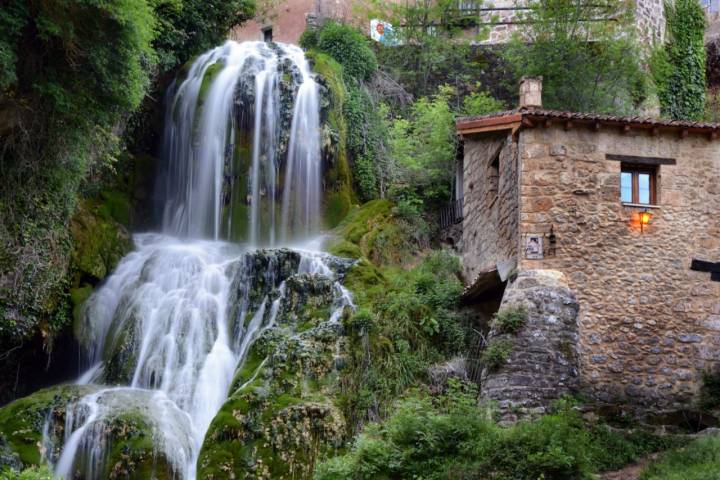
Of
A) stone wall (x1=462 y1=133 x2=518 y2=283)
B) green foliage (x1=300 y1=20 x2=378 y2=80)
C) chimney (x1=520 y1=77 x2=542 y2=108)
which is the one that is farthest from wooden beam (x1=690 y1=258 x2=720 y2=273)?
green foliage (x1=300 y1=20 x2=378 y2=80)

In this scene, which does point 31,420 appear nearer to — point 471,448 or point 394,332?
point 394,332

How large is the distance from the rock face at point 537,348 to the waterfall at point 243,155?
29.0 ft

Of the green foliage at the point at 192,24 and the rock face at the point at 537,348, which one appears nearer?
the rock face at the point at 537,348

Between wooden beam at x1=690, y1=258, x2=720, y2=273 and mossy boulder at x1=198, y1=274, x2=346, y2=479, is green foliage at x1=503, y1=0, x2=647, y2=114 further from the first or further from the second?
mossy boulder at x1=198, y1=274, x2=346, y2=479

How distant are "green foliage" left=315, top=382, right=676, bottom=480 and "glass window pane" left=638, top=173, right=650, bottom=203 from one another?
182 inches

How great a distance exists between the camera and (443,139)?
82.3 feet

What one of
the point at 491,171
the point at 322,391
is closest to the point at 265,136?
the point at 491,171

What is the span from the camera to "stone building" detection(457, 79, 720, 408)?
650 inches

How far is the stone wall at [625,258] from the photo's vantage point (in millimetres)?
16750

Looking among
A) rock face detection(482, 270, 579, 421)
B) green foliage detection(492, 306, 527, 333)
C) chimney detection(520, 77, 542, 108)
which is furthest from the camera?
chimney detection(520, 77, 542, 108)

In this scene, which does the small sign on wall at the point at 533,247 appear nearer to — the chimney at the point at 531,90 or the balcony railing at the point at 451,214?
the chimney at the point at 531,90

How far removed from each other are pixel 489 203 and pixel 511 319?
12.3 ft

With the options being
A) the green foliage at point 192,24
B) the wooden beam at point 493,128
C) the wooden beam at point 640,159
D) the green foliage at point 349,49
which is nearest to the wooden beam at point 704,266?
the wooden beam at point 640,159

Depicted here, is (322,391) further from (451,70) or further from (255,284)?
(451,70)
